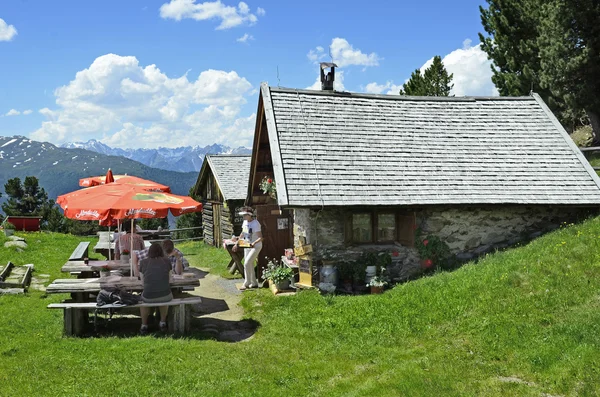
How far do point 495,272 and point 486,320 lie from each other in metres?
2.36

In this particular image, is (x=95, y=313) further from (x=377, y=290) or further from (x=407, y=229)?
(x=407, y=229)

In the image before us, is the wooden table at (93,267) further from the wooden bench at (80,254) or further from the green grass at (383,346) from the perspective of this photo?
the wooden bench at (80,254)

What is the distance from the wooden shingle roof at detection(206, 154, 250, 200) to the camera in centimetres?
2422

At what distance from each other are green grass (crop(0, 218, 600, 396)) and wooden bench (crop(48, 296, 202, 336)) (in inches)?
12.7

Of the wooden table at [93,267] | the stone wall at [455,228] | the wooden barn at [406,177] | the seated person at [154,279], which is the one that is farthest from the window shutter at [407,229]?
the wooden table at [93,267]

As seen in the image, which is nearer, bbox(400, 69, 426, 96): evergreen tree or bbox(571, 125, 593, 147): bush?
bbox(571, 125, 593, 147): bush

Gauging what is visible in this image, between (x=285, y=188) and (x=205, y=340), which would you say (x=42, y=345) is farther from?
(x=285, y=188)

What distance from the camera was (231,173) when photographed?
26062mm

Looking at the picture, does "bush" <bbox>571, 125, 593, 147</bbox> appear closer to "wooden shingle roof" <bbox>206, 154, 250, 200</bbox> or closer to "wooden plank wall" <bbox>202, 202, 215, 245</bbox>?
"wooden shingle roof" <bbox>206, 154, 250, 200</bbox>

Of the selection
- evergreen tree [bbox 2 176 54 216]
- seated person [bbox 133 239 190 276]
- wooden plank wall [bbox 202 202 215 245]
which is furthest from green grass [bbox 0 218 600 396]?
evergreen tree [bbox 2 176 54 216]

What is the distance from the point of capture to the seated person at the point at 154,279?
9234mm

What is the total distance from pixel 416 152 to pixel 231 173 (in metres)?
13.8

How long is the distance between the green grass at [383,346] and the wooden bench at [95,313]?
32 centimetres

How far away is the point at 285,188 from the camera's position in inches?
470
